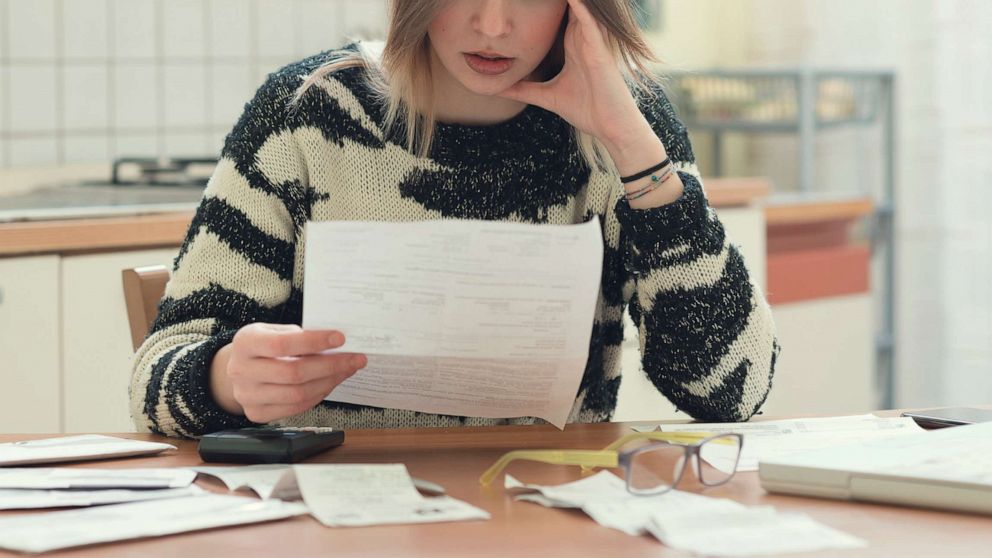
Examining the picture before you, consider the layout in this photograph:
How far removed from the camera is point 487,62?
1196mm

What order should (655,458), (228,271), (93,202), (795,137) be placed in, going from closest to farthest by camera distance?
(655,458) < (228,271) < (93,202) < (795,137)

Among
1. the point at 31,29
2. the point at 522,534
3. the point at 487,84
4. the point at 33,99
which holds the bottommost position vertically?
the point at 522,534

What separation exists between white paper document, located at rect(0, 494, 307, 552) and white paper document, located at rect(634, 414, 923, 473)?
1.13 ft

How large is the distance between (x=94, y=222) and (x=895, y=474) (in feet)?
4.24

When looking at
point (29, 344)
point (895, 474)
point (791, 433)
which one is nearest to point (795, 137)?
point (29, 344)

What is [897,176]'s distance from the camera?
2.93m

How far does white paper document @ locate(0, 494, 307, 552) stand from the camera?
748 millimetres

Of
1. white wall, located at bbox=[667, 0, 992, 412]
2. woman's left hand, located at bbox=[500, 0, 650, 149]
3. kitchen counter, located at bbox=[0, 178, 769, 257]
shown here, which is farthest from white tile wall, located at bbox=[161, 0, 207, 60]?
woman's left hand, located at bbox=[500, 0, 650, 149]

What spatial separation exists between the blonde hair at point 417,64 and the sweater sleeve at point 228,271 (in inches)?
2.6

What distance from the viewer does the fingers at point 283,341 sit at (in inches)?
36.5

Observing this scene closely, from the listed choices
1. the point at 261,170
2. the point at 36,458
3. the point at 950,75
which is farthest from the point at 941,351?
the point at 36,458

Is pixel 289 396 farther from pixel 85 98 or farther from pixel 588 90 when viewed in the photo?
pixel 85 98

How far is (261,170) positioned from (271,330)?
29cm

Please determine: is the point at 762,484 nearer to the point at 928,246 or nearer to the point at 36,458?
the point at 36,458
